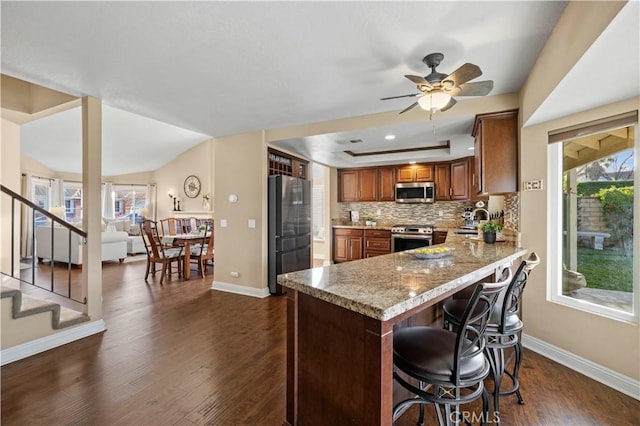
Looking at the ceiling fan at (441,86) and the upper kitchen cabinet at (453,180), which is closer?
the ceiling fan at (441,86)

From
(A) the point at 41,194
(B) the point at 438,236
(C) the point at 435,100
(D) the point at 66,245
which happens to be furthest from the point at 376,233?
(A) the point at 41,194

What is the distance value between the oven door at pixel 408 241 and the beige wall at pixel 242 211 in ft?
9.31

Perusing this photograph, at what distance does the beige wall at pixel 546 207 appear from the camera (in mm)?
1538

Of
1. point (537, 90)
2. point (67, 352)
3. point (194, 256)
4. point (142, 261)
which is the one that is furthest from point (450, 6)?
point (142, 261)

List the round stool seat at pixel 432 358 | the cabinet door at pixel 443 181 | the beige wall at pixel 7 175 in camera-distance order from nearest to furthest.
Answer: the round stool seat at pixel 432 358
the beige wall at pixel 7 175
the cabinet door at pixel 443 181

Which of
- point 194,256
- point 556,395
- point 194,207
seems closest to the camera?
point 556,395

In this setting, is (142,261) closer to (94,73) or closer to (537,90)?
(94,73)

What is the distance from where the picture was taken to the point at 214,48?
209 cm

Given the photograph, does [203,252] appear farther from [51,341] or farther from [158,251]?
[51,341]

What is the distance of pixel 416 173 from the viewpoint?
6047 mm

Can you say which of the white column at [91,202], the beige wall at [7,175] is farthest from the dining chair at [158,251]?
the white column at [91,202]

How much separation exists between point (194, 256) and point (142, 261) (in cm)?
249

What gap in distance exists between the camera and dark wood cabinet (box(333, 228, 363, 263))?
6382mm

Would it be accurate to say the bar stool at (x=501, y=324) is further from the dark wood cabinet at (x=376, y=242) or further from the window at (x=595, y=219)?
the dark wood cabinet at (x=376, y=242)
